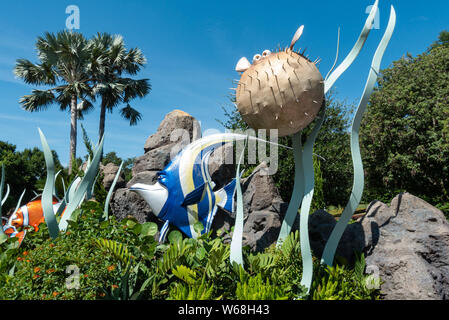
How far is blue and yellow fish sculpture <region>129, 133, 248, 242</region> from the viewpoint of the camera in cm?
485

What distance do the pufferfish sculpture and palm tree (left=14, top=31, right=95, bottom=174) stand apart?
→ 498 inches

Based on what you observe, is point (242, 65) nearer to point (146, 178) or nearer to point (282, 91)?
point (282, 91)

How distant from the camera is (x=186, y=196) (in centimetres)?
484

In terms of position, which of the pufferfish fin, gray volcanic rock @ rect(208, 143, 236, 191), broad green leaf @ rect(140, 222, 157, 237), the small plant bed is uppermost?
the pufferfish fin

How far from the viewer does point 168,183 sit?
4.89 m

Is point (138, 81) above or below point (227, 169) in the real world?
above

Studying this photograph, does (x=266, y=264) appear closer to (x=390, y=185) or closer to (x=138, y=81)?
(x=390, y=185)

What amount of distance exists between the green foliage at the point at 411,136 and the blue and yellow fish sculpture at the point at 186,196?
29.9ft

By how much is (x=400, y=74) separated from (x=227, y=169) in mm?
11841

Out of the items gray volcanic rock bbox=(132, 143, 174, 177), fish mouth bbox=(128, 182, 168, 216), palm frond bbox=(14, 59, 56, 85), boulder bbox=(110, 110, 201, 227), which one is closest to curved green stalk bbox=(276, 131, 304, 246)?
fish mouth bbox=(128, 182, 168, 216)

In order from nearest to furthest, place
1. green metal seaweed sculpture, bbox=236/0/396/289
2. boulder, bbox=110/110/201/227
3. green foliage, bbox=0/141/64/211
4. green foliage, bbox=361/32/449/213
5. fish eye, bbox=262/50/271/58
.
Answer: green metal seaweed sculpture, bbox=236/0/396/289 < fish eye, bbox=262/50/271/58 < boulder, bbox=110/110/201/227 < green foliage, bbox=361/32/449/213 < green foliage, bbox=0/141/64/211

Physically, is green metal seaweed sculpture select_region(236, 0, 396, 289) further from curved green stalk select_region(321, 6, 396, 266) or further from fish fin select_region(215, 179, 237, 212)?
fish fin select_region(215, 179, 237, 212)

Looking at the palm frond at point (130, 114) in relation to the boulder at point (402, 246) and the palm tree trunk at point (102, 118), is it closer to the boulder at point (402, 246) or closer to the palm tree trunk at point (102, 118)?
the palm tree trunk at point (102, 118)

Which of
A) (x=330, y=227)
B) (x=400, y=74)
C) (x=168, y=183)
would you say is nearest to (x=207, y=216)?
(x=168, y=183)
